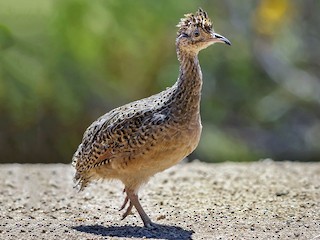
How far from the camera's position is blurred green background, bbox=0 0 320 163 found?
14836mm

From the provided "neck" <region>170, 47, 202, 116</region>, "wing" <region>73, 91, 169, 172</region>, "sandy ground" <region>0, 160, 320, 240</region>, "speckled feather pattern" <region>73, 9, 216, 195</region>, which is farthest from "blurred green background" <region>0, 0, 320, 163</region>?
"neck" <region>170, 47, 202, 116</region>

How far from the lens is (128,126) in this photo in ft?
23.6

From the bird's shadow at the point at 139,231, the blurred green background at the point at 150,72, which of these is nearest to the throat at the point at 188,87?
the bird's shadow at the point at 139,231

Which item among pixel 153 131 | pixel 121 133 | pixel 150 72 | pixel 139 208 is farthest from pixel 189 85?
pixel 150 72

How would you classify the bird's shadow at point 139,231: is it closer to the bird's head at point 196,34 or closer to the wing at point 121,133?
the wing at point 121,133

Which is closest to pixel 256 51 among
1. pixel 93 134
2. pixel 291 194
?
pixel 291 194

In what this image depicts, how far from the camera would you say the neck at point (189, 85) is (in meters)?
7.22

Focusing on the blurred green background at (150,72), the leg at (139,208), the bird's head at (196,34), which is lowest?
the leg at (139,208)

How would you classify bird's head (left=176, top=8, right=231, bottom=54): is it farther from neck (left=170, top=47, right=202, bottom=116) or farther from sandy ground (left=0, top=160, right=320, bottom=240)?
sandy ground (left=0, top=160, right=320, bottom=240)

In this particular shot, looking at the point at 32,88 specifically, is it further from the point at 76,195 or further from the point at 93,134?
the point at 93,134

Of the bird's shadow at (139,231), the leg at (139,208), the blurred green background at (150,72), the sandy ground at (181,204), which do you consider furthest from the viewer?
the blurred green background at (150,72)

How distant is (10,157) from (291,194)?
281 inches

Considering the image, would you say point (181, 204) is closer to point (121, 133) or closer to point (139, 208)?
point (139, 208)

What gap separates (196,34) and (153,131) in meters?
0.87
